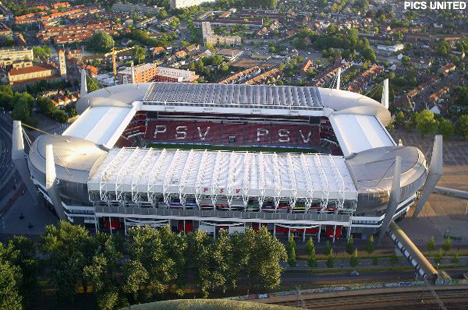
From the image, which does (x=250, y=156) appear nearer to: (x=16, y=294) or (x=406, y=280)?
(x=406, y=280)

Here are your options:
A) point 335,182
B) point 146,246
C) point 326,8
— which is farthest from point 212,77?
point 326,8

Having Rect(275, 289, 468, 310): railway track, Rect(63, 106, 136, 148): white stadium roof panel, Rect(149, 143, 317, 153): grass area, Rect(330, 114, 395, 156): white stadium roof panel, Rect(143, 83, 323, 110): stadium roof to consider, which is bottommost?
Rect(149, 143, 317, 153): grass area

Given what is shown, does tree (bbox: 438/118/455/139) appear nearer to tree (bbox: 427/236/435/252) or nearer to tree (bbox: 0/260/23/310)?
tree (bbox: 427/236/435/252)

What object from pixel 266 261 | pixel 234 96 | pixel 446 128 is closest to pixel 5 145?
pixel 234 96

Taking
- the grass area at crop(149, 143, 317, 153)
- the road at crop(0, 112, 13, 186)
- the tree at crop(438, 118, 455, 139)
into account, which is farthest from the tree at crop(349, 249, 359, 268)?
the road at crop(0, 112, 13, 186)

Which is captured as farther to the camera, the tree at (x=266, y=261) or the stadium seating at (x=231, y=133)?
the stadium seating at (x=231, y=133)

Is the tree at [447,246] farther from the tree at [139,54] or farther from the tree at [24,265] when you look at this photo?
the tree at [139,54]

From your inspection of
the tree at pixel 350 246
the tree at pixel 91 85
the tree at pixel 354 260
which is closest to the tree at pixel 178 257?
the tree at pixel 354 260

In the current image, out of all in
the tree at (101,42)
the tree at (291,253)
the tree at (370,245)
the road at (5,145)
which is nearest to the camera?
the tree at (291,253)
